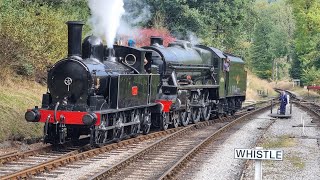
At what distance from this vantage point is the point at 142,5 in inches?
1395

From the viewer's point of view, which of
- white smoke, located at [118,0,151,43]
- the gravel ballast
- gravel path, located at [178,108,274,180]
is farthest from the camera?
white smoke, located at [118,0,151,43]

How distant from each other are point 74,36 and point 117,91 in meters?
1.81

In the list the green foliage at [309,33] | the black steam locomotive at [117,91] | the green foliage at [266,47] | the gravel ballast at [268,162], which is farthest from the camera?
the green foliage at [266,47]

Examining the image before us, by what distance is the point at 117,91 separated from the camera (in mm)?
14258

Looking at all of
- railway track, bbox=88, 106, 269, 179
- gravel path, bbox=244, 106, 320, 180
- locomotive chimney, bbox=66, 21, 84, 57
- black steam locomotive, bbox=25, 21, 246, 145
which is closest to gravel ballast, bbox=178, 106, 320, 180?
gravel path, bbox=244, 106, 320, 180

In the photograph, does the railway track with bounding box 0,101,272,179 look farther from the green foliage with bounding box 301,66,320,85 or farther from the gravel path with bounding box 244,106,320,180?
the green foliage with bounding box 301,66,320,85

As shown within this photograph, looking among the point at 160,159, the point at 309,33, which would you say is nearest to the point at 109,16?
the point at 160,159

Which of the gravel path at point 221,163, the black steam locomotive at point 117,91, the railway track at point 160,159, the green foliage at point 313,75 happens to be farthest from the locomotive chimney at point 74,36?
Result: the green foliage at point 313,75

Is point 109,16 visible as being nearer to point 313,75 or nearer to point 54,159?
point 54,159

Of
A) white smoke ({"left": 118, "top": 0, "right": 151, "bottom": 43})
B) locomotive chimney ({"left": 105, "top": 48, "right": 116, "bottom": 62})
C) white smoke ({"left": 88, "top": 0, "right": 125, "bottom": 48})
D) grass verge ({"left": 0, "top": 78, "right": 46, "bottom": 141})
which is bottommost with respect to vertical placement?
grass verge ({"left": 0, "top": 78, "right": 46, "bottom": 141})

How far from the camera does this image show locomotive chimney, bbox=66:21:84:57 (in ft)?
44.5

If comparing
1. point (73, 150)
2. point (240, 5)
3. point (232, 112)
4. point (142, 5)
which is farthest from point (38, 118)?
point (240, 5)

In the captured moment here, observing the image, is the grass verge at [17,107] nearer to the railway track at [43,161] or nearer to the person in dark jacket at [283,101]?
the railway track at [43,161]

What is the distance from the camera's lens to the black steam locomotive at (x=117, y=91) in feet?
44.4
